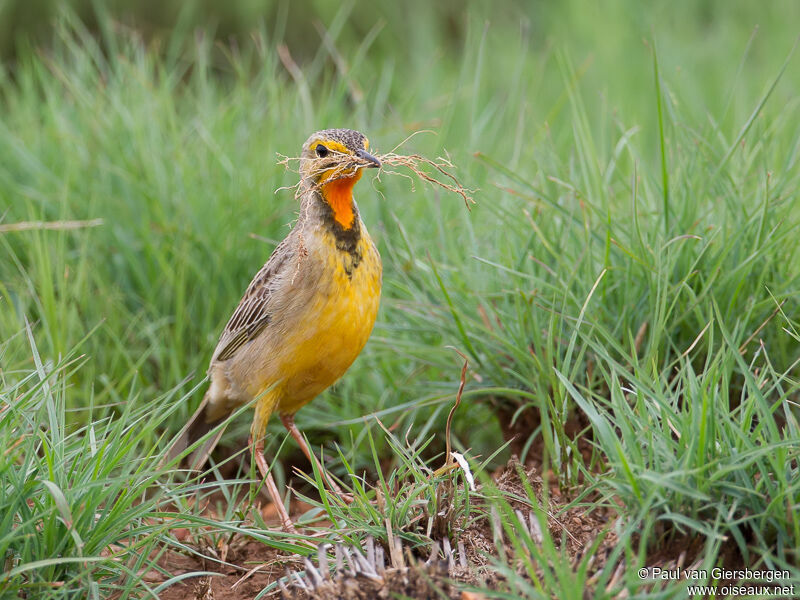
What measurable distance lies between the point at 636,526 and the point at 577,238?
189 cm

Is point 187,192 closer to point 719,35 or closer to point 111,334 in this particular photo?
point 111,334

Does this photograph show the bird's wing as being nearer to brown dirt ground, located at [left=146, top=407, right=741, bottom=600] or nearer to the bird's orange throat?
the bird's orange throat

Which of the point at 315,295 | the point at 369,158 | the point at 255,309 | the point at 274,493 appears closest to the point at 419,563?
the point at 274,493

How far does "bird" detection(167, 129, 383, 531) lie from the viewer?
3.89 m

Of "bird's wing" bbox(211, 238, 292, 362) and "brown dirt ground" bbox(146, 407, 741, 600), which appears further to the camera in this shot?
"bird's wing" bbox(211, 238, 292, 362)

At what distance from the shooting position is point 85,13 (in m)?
10.6

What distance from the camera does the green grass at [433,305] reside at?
9.23ft

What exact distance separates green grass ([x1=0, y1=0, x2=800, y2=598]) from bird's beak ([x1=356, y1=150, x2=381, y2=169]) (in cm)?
47

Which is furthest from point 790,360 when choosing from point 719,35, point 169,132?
point 719,35

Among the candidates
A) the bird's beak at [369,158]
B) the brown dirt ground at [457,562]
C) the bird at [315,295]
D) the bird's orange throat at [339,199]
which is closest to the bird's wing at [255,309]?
the bird at [315,295]

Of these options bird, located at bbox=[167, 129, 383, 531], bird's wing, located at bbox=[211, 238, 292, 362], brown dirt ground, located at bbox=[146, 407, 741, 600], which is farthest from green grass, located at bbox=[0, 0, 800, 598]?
bird's wing, located at bbox=[211, 238, 292, 362]

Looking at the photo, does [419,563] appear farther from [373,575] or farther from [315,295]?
[315,295]

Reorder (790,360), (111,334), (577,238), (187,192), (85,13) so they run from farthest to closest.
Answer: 1. (85,13)
2. (187,192)
3. (111,334)
4. (577,238)
5. (790,360)

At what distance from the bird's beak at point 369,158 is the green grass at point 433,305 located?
0.47m
